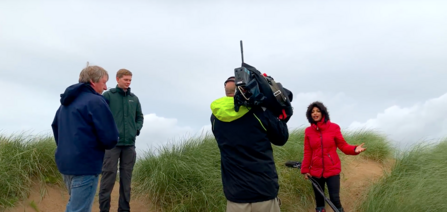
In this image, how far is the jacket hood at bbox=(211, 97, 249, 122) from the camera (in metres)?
2.90

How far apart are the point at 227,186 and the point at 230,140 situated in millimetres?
419

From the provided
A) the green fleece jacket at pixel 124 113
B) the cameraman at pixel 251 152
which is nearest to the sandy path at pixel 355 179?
the green fleece jacket at pixel 124 113

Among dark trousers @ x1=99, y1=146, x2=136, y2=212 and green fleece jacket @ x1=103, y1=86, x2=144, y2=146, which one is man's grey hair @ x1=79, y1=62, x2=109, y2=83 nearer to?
green fleece jacket @ x1=103, y1=86, x2=144, y2=146

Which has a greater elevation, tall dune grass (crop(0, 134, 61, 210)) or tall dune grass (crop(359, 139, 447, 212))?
tall dune grass (crop(0, 134, 61, 210))

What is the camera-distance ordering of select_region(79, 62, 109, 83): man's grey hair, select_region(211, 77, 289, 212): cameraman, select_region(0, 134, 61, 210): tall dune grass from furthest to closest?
select_region(0, 134, 61, 210): tall dune grass, select_region(79, 62, 109, 83): man's grey hair, select_region(211, 77, 289, 212): cameraman

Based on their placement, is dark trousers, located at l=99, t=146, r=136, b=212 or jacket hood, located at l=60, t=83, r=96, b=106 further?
dark trousers, located at l=99, t=146, r=136, b=212

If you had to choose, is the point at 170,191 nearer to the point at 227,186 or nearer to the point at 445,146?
the point at 227,186

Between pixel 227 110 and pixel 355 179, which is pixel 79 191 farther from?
pixel 355 179

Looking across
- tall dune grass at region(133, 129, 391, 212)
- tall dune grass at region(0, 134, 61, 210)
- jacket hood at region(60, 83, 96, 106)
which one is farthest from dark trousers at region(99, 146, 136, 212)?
jacket hood at region(60, 83, 96, 106)

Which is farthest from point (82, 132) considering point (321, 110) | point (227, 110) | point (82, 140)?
point (321, 110)

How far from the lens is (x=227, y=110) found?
293cm

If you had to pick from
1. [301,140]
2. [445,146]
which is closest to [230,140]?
[301,140]

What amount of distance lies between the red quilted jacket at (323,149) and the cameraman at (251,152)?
2017mm

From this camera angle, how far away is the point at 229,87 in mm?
3199
